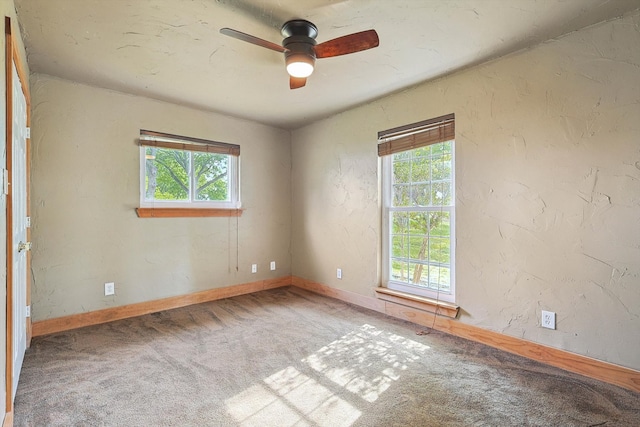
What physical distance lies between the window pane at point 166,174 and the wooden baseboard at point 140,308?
3.81 feet

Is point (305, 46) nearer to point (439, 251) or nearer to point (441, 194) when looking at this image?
point (441, 194)

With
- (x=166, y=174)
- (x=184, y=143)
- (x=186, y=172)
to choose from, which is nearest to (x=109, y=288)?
(x=166, y=174)

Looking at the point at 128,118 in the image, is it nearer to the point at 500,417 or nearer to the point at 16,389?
the point at 16,389

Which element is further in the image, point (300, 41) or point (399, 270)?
point (399, 270)

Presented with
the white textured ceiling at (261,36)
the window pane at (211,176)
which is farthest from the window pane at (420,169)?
the window pane at (211,176)

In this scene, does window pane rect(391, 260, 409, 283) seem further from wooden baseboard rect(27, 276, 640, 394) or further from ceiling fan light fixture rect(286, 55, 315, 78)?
ceiling fan light fixture rect(286, 55, 315, 78)

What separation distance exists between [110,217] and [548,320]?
3955 millimetres

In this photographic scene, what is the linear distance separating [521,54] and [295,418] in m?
2.94

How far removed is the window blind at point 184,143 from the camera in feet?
11.0

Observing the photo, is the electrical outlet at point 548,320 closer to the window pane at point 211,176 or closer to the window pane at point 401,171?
the window pane at point 401,171

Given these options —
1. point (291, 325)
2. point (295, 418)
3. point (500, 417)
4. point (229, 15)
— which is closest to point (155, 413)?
point (295, 418)

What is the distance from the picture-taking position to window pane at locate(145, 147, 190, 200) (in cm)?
343

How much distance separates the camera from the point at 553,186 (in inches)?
88.6

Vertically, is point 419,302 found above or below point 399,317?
above
